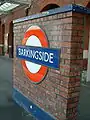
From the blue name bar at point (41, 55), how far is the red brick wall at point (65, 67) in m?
0.09

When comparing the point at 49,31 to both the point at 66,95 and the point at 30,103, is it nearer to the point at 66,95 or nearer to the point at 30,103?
the point at 66,95

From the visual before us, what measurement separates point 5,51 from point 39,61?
49.3 feet

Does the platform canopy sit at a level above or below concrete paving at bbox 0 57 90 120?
above

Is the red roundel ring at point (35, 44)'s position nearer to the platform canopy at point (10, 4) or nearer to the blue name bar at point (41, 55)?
the blue name bar at point (41, 55)

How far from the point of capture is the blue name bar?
2732 mm

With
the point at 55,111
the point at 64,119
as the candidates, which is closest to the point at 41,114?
the point at 55,111

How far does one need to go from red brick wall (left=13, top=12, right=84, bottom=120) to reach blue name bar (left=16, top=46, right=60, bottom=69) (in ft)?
0.28

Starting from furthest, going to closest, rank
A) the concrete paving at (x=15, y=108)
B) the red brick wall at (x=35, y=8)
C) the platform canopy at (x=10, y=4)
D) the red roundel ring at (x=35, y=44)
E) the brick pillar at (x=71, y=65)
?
the platform canopy at (x=10, y=4)
the red brick wall at (x=35, y=8)
the concrete paving at (x=15, y=108)
the red roundel ring at (x=35, y=44)
the brick pillar at (x=71, y=65)

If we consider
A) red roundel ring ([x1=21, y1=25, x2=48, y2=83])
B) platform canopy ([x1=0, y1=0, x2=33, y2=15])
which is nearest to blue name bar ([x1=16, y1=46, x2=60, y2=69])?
red roundel ring ([x1=21, y1=25, x2=48, y2=83])

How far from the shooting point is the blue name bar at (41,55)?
2732mm

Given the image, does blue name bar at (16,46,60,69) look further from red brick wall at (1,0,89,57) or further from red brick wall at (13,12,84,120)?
red brick wall at (1,0,89,57)

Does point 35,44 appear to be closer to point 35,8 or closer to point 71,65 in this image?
point 71,65

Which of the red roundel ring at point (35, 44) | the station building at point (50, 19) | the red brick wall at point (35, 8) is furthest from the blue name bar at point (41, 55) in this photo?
the red brick wall at point (35, 8)

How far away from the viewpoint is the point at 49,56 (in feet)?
9.37
